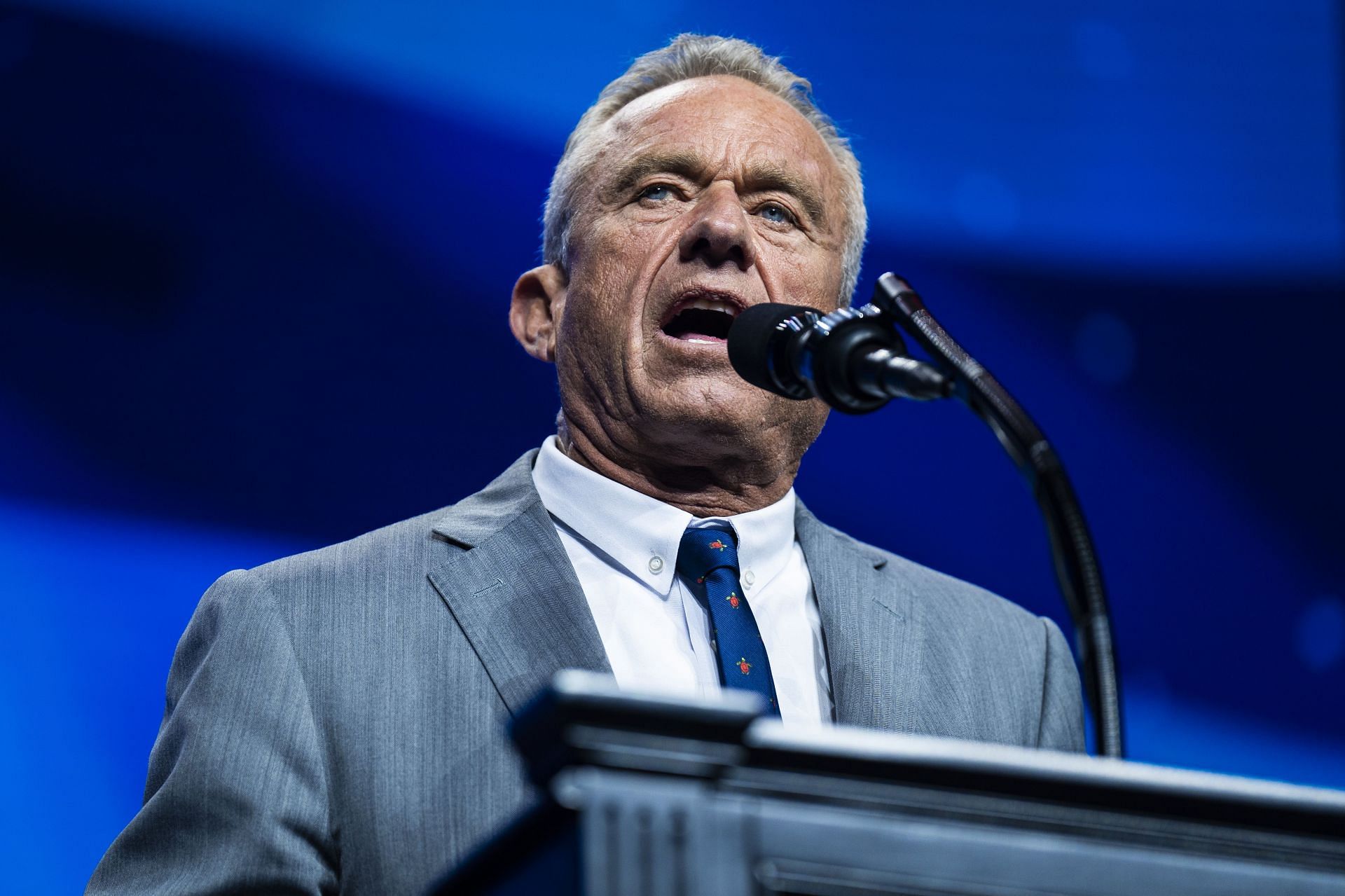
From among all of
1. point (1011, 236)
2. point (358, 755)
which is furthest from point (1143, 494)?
point (358, 755)

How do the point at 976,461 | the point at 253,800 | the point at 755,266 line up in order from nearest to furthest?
the point at 253,800, the point at 755,266, the point at 976,461

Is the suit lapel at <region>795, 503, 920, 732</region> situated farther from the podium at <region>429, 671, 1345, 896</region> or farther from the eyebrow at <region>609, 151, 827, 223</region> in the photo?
the podium at <region>429, 671, 1345, 896</region>

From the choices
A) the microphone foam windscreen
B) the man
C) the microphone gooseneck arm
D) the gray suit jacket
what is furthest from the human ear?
the microphone gooseneck arm

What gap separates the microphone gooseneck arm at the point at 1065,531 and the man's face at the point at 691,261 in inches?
35.2

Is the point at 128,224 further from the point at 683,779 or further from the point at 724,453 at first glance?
the point at 683,779

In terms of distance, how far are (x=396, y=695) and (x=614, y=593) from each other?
0.36 metres

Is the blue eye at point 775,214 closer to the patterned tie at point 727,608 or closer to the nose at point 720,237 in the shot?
the nose at point 720,237

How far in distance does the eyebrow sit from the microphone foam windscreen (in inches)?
31.1

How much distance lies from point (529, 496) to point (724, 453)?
0.29m

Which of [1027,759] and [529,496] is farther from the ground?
[529,496]

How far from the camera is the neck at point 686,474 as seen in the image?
198cm

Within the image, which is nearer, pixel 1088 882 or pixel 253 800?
pixel 1088 882

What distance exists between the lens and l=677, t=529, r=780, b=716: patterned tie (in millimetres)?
1648

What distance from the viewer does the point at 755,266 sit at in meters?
1.94
